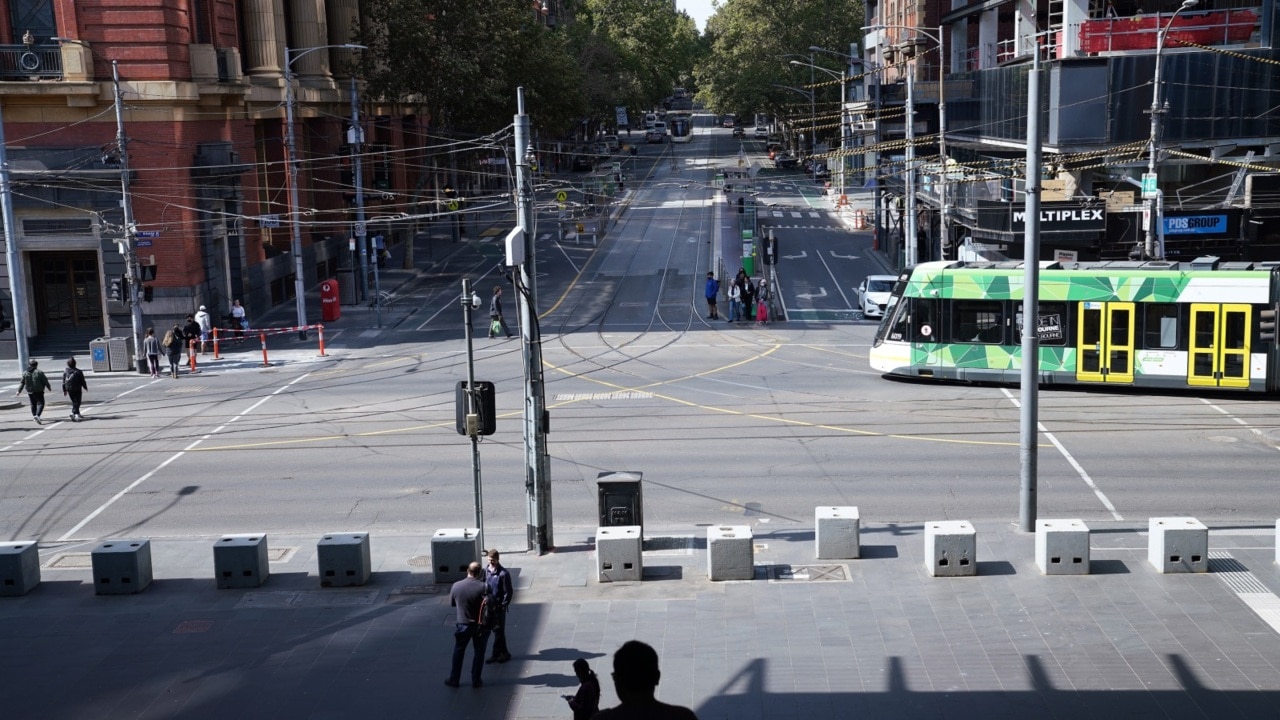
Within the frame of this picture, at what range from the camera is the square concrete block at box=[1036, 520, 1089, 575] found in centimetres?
1681

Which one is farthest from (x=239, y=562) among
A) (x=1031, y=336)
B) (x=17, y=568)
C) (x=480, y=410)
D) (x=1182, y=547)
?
(x=1182, y=547)

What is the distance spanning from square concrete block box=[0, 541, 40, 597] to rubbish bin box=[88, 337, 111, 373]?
2223 centimetres

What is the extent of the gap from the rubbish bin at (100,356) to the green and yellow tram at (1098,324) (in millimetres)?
23478

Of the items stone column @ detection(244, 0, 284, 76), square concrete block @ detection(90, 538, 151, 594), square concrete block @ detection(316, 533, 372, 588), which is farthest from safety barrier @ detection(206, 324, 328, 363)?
square concrete block @ detection(316, 533, 372, 588)

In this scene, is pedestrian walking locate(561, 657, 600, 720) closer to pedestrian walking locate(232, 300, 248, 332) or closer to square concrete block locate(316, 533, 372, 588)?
square concrete block locate(316, 533, 372, 588)

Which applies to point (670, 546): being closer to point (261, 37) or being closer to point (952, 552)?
point (952, 552)

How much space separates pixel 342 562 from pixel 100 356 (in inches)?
976

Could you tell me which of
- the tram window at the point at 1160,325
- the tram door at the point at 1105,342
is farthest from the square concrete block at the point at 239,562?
the tram window at the point at 1160,325

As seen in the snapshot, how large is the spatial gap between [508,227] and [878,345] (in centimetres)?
4900

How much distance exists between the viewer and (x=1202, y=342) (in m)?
28.8

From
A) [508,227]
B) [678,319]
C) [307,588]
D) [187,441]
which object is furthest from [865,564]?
[508,227]

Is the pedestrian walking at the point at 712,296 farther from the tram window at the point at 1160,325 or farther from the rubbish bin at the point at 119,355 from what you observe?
the rubbish bin at the point at 119,355

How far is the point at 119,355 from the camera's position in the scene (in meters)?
38.9

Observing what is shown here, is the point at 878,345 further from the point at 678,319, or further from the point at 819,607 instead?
the point at 819,607
